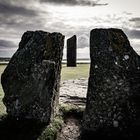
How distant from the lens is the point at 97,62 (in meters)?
6.96

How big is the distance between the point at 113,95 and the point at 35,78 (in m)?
2.03

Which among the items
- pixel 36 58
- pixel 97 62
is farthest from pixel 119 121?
pixel 36 58

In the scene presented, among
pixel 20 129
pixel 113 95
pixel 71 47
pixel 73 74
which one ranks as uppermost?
pixel 113 95

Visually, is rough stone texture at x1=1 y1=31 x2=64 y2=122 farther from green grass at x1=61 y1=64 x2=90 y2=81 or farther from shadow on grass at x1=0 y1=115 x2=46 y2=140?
green grass at x1=61 y1=64 x2=90 y2=81

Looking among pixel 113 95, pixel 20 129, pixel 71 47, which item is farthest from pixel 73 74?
pixel 113 95

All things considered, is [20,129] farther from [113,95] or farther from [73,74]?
[73,74]

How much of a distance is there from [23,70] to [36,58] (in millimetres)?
466

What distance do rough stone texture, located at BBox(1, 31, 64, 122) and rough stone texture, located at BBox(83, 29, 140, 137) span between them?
1.08 metres

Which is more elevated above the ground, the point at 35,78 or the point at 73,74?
the point at 35,78

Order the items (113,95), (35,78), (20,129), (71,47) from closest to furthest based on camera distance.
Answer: (113,95) → (20,129) → (35,78) → (71,47)

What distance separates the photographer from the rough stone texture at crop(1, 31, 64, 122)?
286 inches

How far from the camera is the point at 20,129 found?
23.6 feet

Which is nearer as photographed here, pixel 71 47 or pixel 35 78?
pixel 35 78

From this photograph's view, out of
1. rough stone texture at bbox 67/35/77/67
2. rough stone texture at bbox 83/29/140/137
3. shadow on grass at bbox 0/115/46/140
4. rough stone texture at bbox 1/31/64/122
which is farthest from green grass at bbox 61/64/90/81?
rough stone texture at bbox 83/29/140/137
